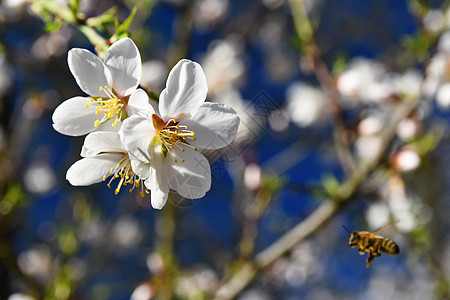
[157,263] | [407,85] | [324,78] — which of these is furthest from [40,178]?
[407,85]

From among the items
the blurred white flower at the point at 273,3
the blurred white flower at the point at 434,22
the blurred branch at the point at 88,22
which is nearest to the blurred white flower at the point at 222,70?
the blurred white flower at the point at 273,3

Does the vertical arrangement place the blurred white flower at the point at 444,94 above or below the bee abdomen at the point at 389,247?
below

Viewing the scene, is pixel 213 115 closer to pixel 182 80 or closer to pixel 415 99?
pixel 182 80

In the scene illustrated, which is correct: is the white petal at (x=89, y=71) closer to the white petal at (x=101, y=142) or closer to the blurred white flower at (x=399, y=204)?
the white petal at (x=101, y=142)

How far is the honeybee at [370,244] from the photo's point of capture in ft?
2.19

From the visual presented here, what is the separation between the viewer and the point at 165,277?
1.68 meters

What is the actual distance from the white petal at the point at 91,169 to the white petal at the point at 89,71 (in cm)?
10

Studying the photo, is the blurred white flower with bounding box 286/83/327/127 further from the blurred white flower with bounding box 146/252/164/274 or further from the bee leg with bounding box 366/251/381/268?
the bee leg with bounding box 366/251/381/268

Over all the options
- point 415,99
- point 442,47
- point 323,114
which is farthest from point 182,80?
point 323,114

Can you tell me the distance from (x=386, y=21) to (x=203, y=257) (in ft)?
8.28

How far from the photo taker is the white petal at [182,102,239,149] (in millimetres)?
578

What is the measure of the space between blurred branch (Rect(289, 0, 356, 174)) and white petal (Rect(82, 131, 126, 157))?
86cm

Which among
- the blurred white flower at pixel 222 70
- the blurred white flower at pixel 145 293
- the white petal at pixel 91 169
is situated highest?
the white petal at pixel 91 169

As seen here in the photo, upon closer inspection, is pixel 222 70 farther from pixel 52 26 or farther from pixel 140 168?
pixel 140 168
